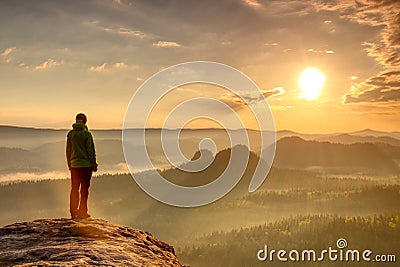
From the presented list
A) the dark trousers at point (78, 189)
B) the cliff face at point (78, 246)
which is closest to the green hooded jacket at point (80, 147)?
the dark trousers at point (78, 189)

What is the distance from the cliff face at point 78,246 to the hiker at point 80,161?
187cm

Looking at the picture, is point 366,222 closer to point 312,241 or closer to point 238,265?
point 312,241

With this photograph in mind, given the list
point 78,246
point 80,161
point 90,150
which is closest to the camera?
A: point 78,246

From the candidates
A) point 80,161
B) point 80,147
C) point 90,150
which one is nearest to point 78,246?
point 80,161

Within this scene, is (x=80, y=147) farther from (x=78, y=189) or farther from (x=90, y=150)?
(x=78, y=189)

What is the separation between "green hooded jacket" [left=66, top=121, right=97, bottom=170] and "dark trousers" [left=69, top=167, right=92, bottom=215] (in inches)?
11.6

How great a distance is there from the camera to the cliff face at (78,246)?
32.8ft

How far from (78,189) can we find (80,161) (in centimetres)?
130

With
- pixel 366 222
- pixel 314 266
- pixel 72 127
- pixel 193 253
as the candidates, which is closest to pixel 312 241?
pixel 314 266

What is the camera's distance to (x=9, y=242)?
12.3m

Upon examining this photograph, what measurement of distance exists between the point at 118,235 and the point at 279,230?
140 metres

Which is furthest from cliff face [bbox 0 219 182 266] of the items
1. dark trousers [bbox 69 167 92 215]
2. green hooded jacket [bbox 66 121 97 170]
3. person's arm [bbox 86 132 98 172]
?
person's arm [bbox 86 132 98 172]

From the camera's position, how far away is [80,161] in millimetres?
16969

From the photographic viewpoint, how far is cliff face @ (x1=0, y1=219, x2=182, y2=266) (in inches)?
394
